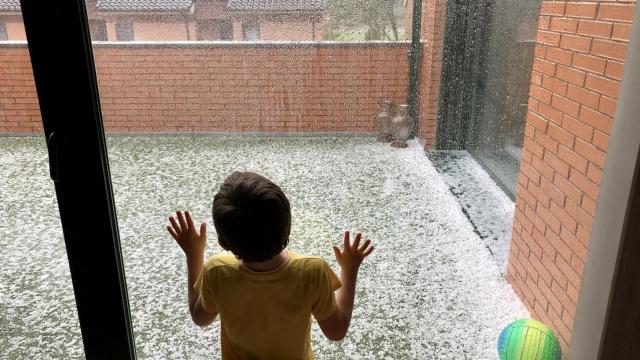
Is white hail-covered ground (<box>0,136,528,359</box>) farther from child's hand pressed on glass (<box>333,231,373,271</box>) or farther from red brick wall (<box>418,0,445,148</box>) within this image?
child's hand pressed on glass (<box>333,231,373,271</box>)

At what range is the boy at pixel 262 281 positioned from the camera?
2.16ft

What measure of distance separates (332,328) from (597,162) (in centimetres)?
75

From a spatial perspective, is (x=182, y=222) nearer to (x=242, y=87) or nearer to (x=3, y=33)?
(x=3, y=33)

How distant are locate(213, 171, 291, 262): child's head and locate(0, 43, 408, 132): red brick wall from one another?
1.71ft

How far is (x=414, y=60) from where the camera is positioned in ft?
6.18

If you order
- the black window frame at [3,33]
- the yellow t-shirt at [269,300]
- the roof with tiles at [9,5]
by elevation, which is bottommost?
the yellow t-shirt at [269,300]

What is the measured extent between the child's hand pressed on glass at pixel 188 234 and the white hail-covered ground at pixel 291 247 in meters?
0.45

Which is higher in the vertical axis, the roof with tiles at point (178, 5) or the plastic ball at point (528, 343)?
the roof with tiles at point (178, 5)

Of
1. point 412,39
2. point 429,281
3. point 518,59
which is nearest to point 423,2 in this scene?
point 412,39

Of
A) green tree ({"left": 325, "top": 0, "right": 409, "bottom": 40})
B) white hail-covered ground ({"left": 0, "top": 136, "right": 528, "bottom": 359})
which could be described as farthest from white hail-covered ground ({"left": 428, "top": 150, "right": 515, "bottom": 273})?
green tree ({"left": 325, "top": 0, "right": 409, "bottom": 40})

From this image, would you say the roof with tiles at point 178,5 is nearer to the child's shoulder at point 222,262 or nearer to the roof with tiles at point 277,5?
the roof with tiles at point 277,5

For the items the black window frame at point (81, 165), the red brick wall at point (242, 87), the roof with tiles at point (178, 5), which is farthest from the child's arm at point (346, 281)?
the roof with tiles at point (178, 5)

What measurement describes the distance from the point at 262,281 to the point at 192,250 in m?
0.17

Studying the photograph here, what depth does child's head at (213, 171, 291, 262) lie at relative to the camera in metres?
0.65
